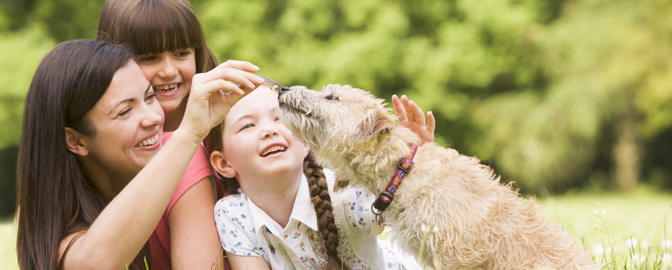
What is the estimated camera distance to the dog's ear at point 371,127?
7.68 ft

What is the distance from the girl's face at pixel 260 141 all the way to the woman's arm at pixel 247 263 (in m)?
0.45

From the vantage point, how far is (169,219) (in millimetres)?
3145

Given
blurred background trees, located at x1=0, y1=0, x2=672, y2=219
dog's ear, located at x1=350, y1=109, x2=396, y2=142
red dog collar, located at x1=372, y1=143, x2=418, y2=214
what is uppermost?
blurred background trees, located at x1=0, y1=0, x2=672, y2=219

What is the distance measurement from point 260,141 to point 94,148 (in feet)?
3.22

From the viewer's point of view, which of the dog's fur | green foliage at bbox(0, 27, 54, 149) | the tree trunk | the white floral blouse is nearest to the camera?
the dog's fur

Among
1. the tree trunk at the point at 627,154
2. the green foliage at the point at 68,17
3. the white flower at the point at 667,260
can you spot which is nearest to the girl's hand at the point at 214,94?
the white flower at the point at 667,260

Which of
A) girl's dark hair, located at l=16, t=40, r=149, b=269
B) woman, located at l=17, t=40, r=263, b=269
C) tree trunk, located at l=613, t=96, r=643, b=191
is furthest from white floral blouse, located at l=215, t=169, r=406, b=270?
tree trunk, located at l=613, t=96, r=643, b=191

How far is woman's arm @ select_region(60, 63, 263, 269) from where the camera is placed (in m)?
2.58

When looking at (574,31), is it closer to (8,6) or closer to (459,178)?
(459,178)

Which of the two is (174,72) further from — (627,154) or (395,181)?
(627,154)

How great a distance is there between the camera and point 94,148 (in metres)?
3.04

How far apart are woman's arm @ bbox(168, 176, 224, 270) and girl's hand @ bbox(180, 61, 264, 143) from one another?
0.60m

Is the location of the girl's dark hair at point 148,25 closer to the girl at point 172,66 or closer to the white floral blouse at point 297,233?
the girl at point 172,66

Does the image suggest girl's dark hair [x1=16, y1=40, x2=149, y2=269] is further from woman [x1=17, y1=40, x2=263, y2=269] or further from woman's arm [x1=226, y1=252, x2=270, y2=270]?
woman's arm [x1=226, y1=252, x2=270, y2=270]
